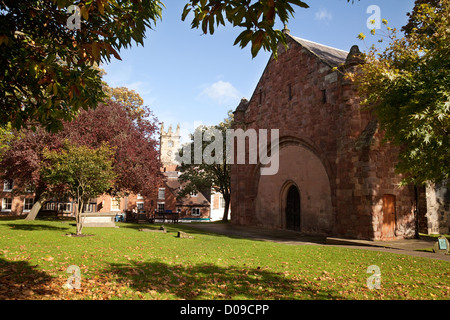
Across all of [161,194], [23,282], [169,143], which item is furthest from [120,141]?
[169,143]

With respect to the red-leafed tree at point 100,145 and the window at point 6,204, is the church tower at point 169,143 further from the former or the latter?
the red-leafed tree at point 100,145

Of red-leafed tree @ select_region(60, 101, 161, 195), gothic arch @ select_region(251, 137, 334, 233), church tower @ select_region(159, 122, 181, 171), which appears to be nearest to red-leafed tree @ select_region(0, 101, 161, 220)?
red-leafed tree @ select_region(60, 101, 161, 195)

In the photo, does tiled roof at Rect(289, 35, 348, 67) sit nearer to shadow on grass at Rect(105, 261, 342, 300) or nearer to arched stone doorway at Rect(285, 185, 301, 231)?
arched stone doorway at Rect(285, 185, 301, 231)

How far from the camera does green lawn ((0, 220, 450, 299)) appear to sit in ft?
17.2

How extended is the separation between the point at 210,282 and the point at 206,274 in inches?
28.0

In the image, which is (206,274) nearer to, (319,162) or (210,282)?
(210,282)

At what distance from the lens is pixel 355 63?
1491 cm

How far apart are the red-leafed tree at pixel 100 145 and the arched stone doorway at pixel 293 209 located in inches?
399

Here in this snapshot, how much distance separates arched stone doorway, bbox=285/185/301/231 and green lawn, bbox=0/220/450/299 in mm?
9073

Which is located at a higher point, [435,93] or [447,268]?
[435,93]
